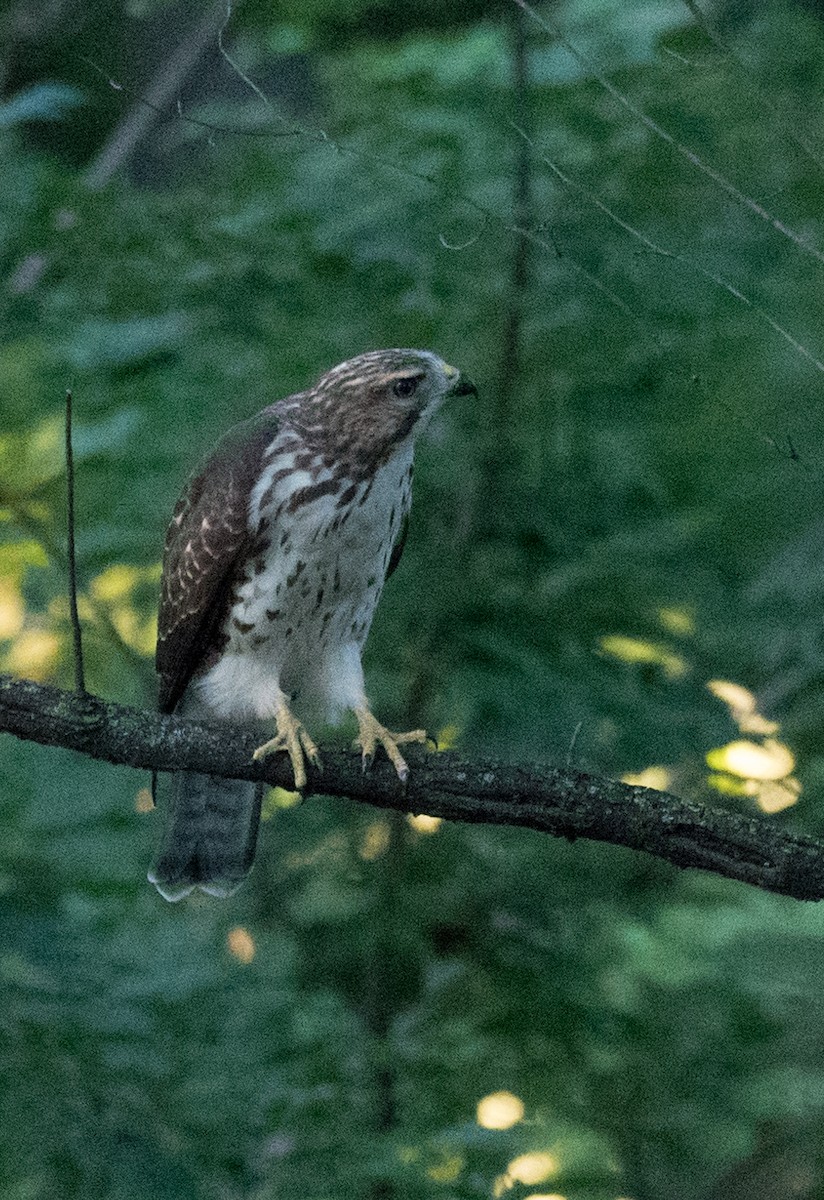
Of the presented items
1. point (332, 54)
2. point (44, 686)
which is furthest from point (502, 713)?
point (332, 54)

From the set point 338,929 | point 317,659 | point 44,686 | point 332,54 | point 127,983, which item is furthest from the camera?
point 332,54

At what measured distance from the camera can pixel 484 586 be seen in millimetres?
4629

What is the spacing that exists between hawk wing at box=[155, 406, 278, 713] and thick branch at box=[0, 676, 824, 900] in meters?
0.87

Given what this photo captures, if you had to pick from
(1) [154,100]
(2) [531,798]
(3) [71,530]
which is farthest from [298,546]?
(1) [154,100]

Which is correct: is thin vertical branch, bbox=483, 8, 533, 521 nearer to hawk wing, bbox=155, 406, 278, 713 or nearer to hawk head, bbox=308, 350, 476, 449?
hawk head, bbox=308, 350, 476, 449

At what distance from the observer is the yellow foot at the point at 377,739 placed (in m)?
3.57

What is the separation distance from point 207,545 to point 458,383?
0.79 m

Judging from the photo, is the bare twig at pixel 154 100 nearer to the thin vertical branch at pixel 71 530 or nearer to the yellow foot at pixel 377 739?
the yellow foot at pixel 377 739

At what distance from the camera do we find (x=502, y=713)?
15.1ft

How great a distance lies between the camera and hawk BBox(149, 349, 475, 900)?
159 inches

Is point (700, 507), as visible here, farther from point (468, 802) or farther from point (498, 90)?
point (468, 802)

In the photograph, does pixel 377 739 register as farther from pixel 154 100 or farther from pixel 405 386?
pixel 154 100

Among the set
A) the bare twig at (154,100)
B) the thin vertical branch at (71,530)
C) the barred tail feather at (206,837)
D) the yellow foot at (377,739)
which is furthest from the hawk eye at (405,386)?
the bare twig at (154,100)

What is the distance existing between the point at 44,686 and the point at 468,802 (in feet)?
2.83
